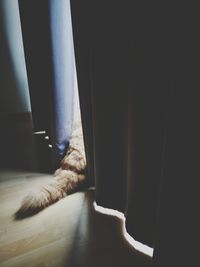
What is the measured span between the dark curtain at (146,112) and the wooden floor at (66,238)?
0.09 metres

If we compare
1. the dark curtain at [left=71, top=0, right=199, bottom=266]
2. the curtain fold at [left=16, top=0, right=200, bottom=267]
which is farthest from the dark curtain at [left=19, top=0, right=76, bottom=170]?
the dark curtain at [left=71, top=0, right=199, bottom=266]

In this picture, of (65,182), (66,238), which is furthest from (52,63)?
(66,238)

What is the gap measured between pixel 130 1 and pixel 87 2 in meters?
0.25

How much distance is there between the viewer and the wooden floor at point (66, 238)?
792mm

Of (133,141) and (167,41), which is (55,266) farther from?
(167,41)

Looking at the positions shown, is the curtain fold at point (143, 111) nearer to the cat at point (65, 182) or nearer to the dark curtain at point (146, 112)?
the dark curtain at point (146, 112)

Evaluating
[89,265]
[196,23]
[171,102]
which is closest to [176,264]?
[89,265]

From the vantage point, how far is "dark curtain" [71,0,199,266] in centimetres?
49

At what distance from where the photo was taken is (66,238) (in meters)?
0.90

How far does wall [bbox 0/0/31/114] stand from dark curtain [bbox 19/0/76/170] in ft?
1.90

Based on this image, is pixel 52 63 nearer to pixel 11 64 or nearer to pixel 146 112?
pixel 146 112

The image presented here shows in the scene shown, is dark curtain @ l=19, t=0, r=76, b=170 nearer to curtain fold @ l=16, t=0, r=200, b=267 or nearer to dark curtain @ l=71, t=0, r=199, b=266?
curtain fold @ l=16, t=0, r=200, b=267

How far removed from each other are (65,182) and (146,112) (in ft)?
2.32

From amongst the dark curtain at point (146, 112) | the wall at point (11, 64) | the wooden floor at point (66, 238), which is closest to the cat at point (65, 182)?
the wooden floor at point (66, 238)
